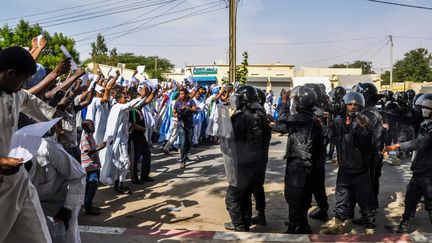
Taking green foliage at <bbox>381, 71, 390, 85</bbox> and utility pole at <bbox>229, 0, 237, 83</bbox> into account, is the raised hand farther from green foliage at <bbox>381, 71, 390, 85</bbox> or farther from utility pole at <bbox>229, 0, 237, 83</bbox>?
green foliage at <bbox>381, 71, 390, 85</bbox>

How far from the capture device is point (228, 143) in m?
4.39

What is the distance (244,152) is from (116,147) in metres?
2.59

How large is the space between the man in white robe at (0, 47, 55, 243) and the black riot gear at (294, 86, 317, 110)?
3.04 metres

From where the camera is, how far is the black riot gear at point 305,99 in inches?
179

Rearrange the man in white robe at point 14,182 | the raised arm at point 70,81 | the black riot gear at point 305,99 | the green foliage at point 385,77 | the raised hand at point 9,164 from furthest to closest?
the green foliage at point 385,77
the black riot gear at point 305,99
the raised arm at point 70,81
the man in white robe at point 14,182
the raised hand at point 9,164

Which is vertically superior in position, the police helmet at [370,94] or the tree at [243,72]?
the tree at [243,72]

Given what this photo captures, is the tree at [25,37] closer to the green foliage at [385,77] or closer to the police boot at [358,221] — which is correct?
the police boot at [358,221]

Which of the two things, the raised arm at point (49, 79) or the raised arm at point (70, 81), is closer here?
the raised arm at point (49, 79)

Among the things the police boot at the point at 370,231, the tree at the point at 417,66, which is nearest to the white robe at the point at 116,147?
the police boot at the point at 370,231

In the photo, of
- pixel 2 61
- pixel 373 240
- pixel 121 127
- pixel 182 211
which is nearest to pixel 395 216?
pixel 373 240

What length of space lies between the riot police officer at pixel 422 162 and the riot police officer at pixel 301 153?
2.90ft

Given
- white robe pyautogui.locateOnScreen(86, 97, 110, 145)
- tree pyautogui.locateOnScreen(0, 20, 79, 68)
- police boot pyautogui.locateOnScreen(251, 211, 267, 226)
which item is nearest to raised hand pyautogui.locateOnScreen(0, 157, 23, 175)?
police boot pyautogui.locateOnScreen(251, 211, 267, 226)

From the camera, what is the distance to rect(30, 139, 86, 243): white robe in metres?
2.98

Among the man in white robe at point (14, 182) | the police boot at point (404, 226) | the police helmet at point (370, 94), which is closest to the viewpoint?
the man in white robe at point (14, 182)
